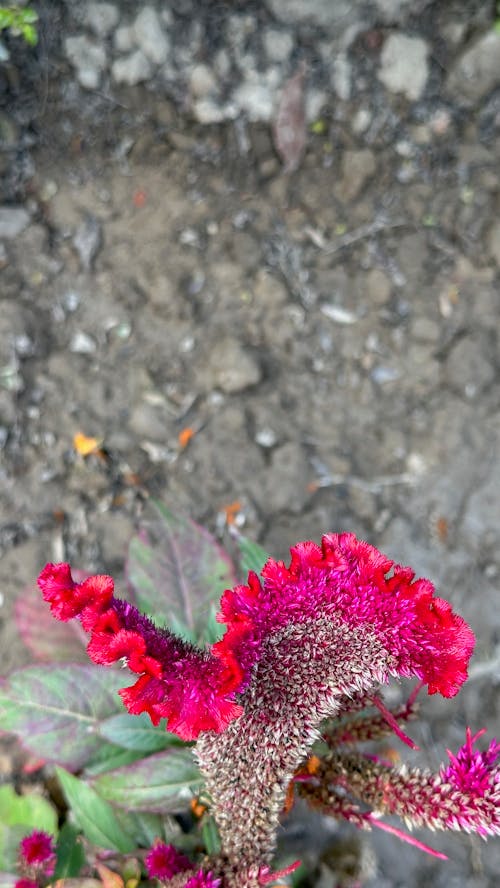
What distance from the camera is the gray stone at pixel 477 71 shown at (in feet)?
8.55

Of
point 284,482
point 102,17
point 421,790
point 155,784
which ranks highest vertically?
point 102,17

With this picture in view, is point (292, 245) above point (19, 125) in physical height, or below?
below

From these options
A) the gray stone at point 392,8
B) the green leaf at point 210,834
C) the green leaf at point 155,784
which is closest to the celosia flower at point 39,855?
the green leaf at point 155,784

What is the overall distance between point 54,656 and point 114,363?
3.12 feet

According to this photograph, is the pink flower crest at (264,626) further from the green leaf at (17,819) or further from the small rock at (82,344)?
the small rock at (82,344)

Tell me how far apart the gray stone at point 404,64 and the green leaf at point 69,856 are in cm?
249

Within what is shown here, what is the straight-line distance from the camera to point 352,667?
1141mm

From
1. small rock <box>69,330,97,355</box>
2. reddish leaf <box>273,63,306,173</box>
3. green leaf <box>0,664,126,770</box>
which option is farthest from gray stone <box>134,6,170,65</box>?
green leaf <box>0,664,126,770</box>

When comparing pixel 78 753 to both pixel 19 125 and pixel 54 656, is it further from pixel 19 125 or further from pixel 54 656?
pixel 19 125

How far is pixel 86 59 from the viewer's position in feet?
8.14

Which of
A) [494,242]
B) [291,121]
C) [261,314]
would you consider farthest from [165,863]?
[291,121]

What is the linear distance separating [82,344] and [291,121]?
105cm

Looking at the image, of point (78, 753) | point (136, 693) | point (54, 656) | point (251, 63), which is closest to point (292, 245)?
point (251, 63)

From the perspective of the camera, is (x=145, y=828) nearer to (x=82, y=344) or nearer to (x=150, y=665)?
(x=150, y=665)
